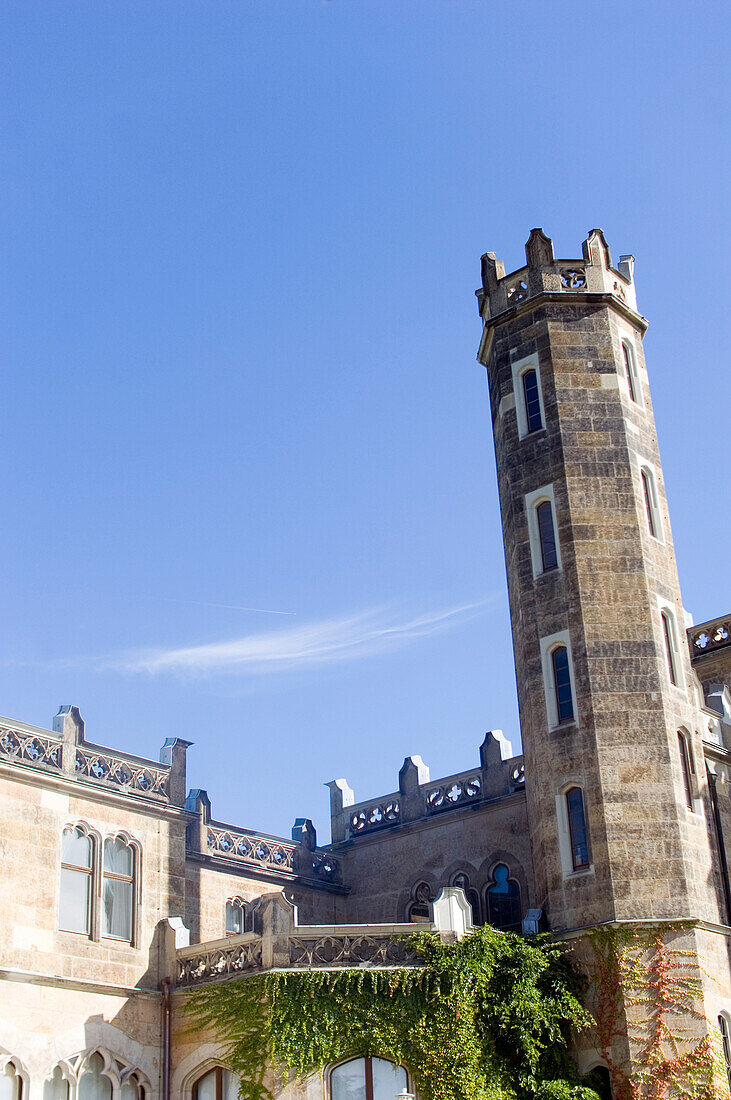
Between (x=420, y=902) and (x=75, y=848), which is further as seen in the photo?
(x=420, y=902)

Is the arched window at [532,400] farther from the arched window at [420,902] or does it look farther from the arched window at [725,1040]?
the arched window at [725,1040]

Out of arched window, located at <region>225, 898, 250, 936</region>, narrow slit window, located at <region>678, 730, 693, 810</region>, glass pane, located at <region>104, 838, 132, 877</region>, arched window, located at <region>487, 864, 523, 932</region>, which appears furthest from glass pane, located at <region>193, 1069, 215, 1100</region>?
narrow slit window, located at <region>678, 730, 693, 810</region>

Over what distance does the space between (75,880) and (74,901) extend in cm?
44

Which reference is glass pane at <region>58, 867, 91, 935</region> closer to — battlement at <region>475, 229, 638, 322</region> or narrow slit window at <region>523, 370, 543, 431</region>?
narrow slit window at <region>523, 370, 543, 431</region>

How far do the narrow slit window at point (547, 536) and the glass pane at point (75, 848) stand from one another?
11.6 metres

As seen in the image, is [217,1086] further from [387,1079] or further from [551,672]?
[551,672]

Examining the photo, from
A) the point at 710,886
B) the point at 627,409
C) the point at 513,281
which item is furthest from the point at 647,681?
the point at 513,281

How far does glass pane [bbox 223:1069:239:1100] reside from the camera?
26.2m

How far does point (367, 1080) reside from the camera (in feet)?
83.1

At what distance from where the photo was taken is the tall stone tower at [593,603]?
2784cm

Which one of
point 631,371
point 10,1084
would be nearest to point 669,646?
point 631,371

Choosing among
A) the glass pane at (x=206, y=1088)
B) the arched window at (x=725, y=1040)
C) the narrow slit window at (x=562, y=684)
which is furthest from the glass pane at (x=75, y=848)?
the arched window at (x=725, y=1040)

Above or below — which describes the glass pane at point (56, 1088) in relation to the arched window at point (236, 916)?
below

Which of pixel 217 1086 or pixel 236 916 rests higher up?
pixel 236 916
